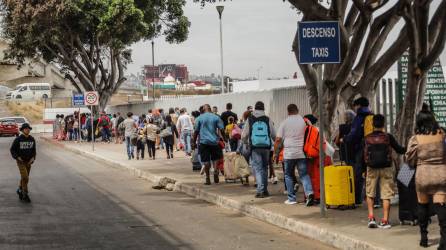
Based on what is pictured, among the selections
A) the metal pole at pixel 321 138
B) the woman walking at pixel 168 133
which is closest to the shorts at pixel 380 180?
the metal pole at pixel 321 138

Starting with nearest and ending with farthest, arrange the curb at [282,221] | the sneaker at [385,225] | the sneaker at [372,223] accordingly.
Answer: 1. the curb at [282,221]
2. the sneaker at [385,225]
3. the sneaker at [372,223]

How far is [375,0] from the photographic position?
15.6 metres

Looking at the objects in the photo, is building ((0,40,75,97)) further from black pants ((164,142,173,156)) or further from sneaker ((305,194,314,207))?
sneaker ((305,194,314,207))

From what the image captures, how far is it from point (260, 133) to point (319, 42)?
11.3 feet

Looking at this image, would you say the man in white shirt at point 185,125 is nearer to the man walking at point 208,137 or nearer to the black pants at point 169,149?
the black pants at point 169,149

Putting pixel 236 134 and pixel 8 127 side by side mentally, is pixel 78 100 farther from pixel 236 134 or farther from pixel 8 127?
pixel 236 134

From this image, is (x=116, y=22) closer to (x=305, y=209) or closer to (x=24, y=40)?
(x=24, y=40)

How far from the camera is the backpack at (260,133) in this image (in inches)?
540

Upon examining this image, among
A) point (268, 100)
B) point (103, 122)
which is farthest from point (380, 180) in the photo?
point (103, 122)

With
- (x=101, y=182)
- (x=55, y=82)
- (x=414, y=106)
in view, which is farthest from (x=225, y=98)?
(x=55, y=82)

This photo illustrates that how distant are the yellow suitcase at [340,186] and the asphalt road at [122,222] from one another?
3.76 ft

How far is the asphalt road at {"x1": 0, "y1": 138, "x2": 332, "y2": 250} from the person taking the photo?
33.1 feet

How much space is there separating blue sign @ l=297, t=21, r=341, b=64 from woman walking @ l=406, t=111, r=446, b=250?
235cm

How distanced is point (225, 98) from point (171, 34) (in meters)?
18.7
